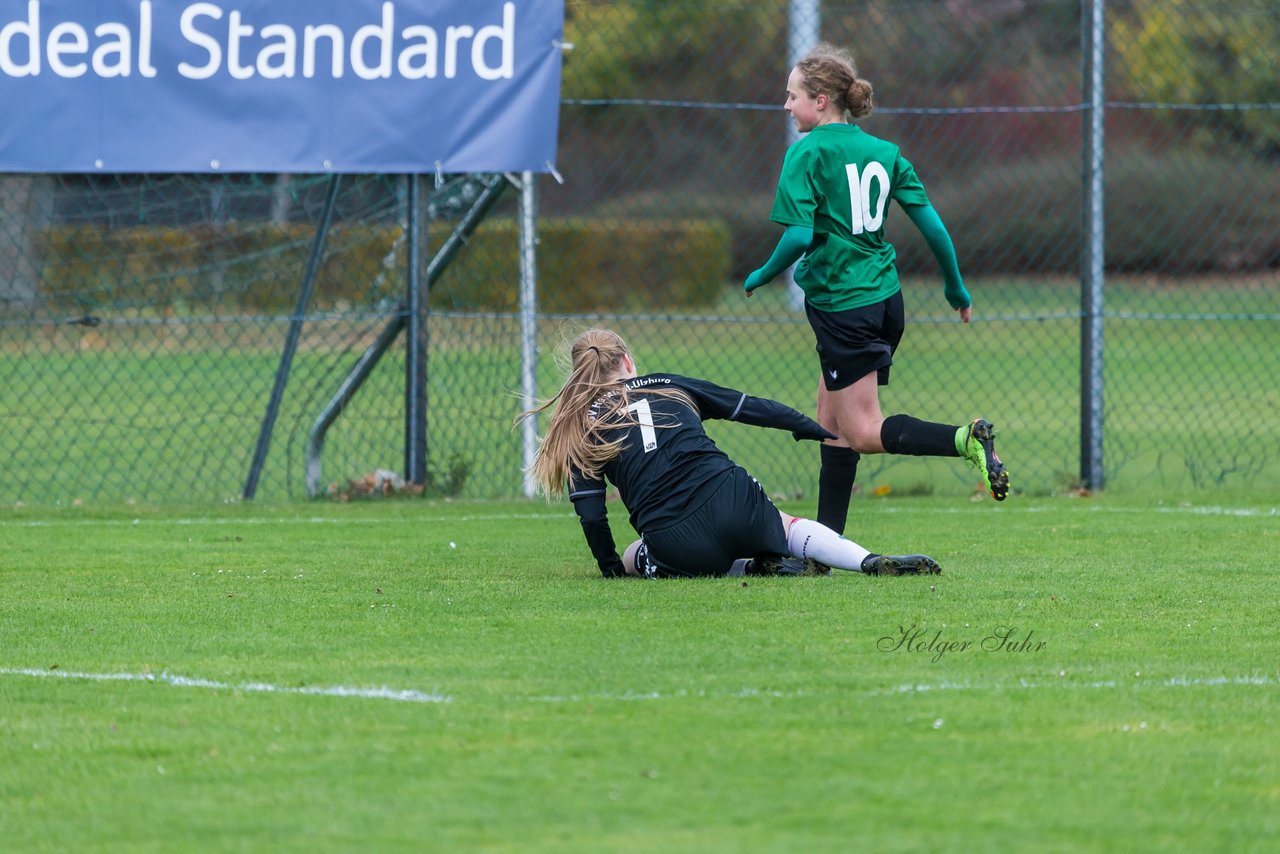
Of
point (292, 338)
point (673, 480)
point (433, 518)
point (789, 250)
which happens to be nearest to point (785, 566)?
point (673, 480)

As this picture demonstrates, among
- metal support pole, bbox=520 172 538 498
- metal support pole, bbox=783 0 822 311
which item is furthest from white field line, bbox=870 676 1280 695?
metal support pole, bbox=783 0 822 311

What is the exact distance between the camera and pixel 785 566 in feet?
18.6

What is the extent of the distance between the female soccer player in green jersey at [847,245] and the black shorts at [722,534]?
1.97 ft

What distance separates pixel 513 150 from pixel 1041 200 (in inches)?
294

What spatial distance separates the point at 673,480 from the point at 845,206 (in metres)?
1.22

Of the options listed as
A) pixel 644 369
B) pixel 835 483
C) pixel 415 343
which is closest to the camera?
pixel 835 483

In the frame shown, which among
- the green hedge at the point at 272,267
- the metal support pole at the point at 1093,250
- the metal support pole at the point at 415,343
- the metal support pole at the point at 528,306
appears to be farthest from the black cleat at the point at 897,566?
the green hedge at the point at 272,267

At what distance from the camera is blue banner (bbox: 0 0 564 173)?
27.0 ft

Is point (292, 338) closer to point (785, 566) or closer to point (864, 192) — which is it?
point (864, 192)

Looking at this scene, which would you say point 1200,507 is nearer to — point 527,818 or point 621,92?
point 527,818

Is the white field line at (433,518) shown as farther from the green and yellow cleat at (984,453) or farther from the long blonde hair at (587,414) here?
the green and yellow cleat at (984,453)

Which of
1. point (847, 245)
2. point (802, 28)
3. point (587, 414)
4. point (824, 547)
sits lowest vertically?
point (824, 547)

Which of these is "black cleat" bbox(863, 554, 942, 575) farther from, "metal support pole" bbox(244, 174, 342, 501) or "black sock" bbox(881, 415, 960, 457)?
"metal support pole" bbox(244, 174, 342, 501)

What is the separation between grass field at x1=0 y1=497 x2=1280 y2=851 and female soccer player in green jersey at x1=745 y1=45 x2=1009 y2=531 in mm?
614
